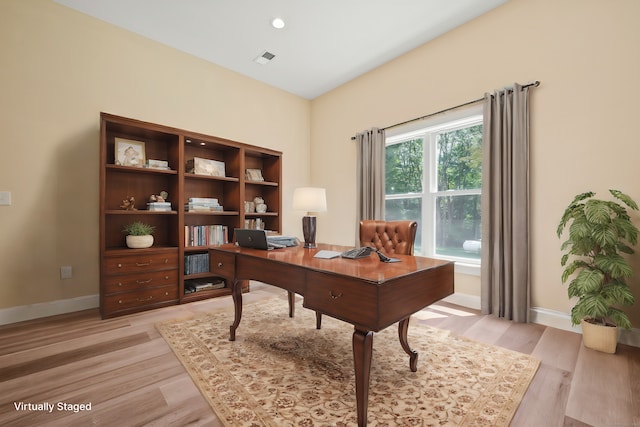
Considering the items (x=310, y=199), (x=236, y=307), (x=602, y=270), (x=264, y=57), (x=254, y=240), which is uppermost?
(x=264, y=57)

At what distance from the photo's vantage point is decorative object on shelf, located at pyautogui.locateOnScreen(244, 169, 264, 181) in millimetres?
3806

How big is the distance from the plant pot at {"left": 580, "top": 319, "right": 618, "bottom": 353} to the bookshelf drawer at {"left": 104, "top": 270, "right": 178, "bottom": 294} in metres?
3.62

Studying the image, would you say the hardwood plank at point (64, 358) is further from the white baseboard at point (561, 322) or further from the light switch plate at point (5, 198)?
the white baseboard at point (561, 322)

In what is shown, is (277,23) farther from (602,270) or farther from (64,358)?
(602,270)

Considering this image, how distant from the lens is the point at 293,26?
2.94m

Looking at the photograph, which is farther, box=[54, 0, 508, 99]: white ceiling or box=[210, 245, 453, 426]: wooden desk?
box=[54, 0, 508, 99]: white ceiling

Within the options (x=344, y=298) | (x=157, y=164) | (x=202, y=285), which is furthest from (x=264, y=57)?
(x=344, y=298)

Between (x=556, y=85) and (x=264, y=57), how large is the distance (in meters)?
3.10

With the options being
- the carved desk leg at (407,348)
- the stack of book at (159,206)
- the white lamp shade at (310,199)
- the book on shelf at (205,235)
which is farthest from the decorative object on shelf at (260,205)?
the carved desk leg at (407,348)

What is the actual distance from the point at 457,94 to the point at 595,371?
2631mm

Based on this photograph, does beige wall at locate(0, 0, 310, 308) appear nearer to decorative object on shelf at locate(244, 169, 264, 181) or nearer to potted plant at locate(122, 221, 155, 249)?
potted plant at locate(122, 221, 155, 249)

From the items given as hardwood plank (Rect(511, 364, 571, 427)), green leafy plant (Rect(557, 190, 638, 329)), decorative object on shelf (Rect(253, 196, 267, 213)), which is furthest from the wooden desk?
decorative object on shelf (Rect(253, 196, 267, 213))

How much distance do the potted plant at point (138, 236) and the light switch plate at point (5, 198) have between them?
0.89 metres

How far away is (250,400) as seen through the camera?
1396 millimetres
